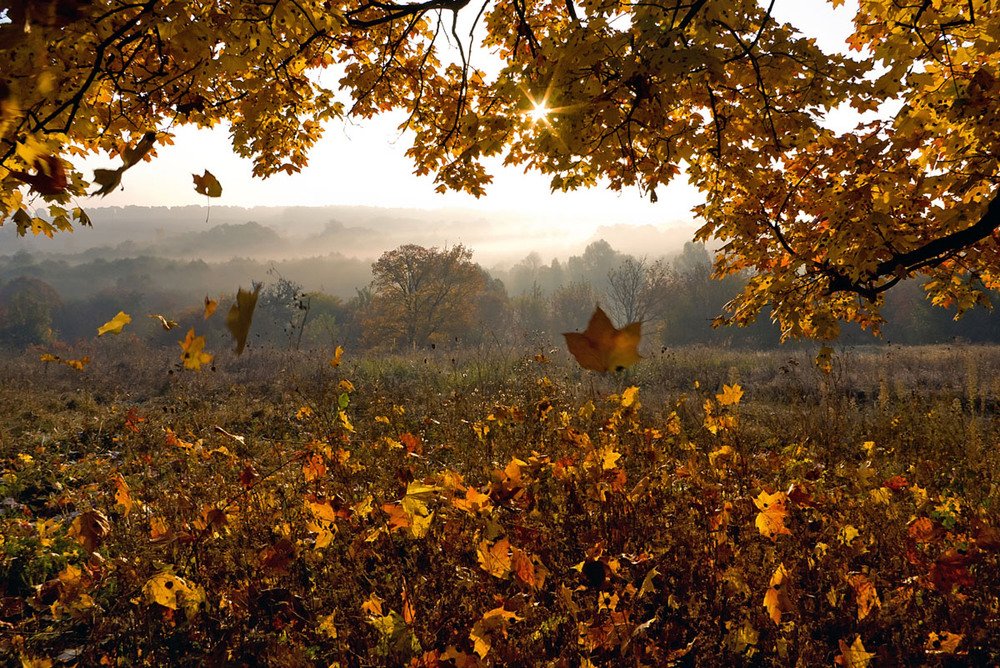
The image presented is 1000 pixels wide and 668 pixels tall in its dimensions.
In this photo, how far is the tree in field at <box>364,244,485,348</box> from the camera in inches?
1396

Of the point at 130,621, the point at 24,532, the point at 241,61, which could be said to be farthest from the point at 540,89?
the point at 24,532

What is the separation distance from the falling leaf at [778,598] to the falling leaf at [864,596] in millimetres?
325

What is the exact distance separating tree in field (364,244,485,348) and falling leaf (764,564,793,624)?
32.3 m

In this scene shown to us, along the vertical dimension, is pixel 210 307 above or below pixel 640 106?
below

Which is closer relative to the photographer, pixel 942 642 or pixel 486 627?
pixel 486 627

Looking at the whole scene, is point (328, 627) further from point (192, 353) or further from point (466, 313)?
point (466, 313)

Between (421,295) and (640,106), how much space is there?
3278 centimetres

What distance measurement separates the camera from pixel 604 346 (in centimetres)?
98

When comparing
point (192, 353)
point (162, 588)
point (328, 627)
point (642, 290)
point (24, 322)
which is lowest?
point (24, 322)

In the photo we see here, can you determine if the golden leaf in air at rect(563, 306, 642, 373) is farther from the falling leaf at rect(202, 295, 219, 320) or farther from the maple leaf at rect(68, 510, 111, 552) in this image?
the maple leaf at rect(68, 510, 111, 552)

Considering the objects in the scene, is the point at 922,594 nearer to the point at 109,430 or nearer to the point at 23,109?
the point at 23,109

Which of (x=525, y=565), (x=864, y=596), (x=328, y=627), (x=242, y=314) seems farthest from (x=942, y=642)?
(x=242, y=314)

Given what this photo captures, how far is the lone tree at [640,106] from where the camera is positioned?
1.69 metres

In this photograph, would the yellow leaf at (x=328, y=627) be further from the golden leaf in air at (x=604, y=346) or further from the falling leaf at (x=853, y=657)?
the falling leaf at (x=853, y=657)
